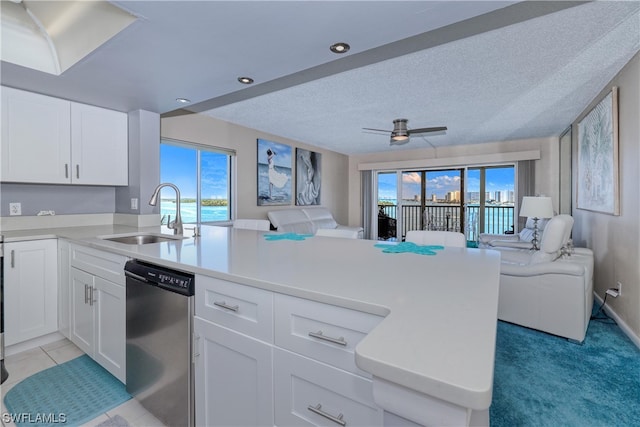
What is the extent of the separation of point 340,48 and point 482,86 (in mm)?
1941

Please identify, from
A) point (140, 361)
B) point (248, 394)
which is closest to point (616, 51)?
point (248, 394)

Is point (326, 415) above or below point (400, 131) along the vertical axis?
below

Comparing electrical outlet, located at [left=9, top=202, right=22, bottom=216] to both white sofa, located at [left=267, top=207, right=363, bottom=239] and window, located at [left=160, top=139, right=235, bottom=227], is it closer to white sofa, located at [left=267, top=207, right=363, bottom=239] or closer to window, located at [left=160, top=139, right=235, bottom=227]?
window, located at [left=160, top=139, right=235, bottom=227]

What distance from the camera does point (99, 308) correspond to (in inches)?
77.8

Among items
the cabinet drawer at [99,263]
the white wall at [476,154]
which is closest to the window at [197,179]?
the cabinet drawer at [99,263]

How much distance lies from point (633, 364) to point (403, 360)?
2.76 meters

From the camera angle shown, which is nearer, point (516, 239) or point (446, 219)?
point (516, 239)

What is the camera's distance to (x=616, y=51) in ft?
8.07

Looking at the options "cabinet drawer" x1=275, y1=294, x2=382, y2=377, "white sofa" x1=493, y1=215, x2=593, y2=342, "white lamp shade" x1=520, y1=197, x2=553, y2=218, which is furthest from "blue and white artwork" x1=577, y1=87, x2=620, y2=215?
"cabinet drawer" x1=275, y1=294, x2=382, y2=377

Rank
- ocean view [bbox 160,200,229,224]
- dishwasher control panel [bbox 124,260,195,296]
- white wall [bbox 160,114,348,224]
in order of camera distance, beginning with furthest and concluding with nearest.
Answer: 1. white wall [bbox 160,114,348,224]
2. ocean view [bbox 160,200,229,224]
3. dishwasher control panel [bbox 124,260,195,296]

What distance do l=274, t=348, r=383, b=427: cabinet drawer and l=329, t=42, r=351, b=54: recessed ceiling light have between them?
1.79m

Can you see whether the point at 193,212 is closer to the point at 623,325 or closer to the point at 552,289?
the point at 552,289

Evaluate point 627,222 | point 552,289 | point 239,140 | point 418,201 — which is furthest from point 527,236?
point 239,140

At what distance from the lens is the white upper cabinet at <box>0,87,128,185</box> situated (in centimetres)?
243
